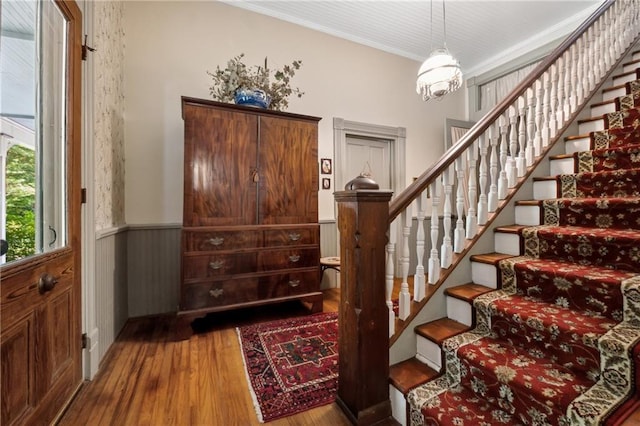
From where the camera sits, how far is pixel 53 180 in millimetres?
1370

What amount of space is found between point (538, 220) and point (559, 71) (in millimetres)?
1322

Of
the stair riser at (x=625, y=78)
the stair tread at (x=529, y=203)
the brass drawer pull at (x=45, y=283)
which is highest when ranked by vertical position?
the stair riser at (x=625, y=78)

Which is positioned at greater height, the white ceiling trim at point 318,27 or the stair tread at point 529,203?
the white ceiling trim at point 318,27

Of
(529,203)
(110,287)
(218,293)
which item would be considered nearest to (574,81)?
(529,203)

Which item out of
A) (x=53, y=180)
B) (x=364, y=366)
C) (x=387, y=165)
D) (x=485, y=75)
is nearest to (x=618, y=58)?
(x=485, y=75)

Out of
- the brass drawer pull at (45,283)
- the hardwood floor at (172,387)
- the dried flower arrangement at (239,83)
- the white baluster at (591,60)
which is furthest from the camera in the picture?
the dried flower arrangement at (239,83)

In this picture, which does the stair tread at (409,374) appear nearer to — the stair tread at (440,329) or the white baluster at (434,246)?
the stair tread at (440,329)

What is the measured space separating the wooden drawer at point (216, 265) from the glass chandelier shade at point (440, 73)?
2270mm

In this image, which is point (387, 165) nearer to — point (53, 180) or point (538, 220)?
point (538, 220)

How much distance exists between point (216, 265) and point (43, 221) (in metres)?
1.09

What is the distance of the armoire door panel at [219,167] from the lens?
6.99ft

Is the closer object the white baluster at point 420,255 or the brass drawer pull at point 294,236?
the white baluster at point 420,255

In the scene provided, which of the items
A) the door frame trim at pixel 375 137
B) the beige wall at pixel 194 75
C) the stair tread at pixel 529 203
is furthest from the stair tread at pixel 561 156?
the beige wall at pixel 194 75

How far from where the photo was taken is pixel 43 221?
4.22 feet
